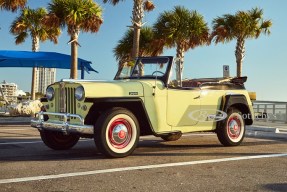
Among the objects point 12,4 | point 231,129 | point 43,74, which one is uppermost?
point 43,74

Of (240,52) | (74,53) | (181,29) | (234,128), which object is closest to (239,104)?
(234,128)

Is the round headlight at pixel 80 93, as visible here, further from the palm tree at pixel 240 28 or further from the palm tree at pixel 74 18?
the palm tree at pixel 240 28

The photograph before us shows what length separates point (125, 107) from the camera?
22.2 ft

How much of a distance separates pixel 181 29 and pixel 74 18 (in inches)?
293

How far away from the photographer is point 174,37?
83.5 feet

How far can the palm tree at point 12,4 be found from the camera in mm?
22516

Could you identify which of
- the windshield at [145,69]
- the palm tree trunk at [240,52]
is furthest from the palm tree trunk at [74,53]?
the windshield at [145,69]

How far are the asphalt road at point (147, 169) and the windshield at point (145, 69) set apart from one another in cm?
147

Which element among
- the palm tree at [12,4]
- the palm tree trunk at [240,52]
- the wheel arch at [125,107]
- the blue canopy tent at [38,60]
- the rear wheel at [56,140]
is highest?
the palm tree at [12,4]

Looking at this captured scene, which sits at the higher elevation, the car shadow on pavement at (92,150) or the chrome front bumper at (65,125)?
the chrome front bumper at (65,125)

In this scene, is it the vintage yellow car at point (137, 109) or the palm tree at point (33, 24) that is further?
the palm tree at point (33, 24)

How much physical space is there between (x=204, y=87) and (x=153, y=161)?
2.38 meters

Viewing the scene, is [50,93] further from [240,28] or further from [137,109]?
[240,28]

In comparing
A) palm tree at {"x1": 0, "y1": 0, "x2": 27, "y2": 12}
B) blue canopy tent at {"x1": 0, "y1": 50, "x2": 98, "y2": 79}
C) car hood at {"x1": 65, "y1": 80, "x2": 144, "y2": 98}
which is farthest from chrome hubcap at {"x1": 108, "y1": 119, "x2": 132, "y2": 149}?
palm tree at {"x1": 0, "y1": 0, "x2": 27, "y2": 12}
